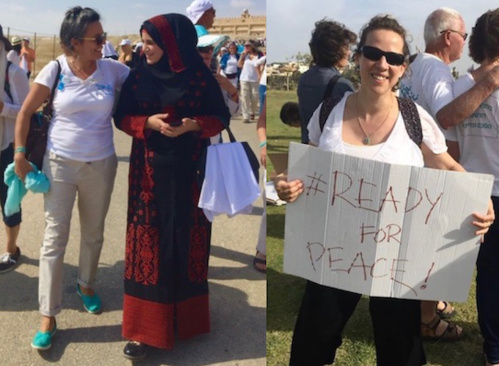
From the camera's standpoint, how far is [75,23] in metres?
2.90

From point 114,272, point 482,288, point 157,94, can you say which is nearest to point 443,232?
point 482,288

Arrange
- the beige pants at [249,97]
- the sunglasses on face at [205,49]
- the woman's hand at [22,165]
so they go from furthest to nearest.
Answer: the beige pants at [249,97], the sunglasses on face at [205,49], the woman's hand at [22,165]

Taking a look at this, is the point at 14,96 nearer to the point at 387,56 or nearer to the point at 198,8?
the point at 198,8

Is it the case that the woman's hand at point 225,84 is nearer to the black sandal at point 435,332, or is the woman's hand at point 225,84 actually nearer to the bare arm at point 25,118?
the bare arm at point 25,118

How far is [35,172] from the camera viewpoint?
3045 mm

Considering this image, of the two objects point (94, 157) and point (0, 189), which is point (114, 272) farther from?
point (94, 157)

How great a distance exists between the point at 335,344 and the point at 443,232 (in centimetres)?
79

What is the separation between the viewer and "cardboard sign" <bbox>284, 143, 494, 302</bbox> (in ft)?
6.37

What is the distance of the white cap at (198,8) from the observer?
375cm

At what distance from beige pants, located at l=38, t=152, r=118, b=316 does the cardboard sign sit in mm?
1469

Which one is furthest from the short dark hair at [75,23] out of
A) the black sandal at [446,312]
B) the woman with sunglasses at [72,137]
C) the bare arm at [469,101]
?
the black sandal at [446,312]

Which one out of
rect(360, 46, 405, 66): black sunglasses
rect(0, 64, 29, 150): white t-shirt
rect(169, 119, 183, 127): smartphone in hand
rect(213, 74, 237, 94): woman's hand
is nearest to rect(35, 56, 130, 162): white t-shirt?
rect(169, 119, 183, 127): smartphone in hand

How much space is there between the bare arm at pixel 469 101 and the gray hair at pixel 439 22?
1.71 feet

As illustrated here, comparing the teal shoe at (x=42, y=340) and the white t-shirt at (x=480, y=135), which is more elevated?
the white t-shirt at (x=480, y=135)
